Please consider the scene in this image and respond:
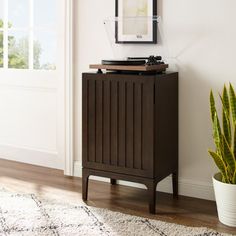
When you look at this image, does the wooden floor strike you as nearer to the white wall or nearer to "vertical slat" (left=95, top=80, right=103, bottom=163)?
the white wall

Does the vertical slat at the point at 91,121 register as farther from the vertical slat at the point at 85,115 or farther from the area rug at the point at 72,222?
the area rug at the point at 72,222

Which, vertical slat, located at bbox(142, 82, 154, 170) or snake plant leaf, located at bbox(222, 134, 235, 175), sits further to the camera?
vertical slat, located at bbox(142, 82, 154, 170)

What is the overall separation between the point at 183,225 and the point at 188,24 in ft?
4.16

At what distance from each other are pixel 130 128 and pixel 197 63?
62cm

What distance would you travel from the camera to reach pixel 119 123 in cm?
303

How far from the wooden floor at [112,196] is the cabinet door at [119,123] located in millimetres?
225

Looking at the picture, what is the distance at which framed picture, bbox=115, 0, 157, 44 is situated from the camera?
3.24 meters

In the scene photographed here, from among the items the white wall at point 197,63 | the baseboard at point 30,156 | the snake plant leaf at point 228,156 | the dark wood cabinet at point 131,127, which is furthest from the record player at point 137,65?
the baseboard at point 30,156

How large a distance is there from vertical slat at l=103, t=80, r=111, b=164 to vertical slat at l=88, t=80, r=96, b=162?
0.25 ft

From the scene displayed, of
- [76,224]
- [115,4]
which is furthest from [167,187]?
[115,4]

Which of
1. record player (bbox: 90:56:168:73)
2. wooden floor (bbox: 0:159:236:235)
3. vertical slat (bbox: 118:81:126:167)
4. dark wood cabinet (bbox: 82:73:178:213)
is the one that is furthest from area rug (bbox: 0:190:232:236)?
record player (bbox: 90:56:168:73)

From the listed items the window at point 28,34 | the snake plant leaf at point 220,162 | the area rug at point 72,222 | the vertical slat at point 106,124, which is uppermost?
the window at point 28,34

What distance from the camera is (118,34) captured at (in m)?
3.38

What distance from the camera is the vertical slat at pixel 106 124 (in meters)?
3.05
